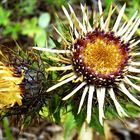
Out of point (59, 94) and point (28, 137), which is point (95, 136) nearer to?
point (28, 137)

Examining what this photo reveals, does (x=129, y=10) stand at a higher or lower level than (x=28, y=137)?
higher

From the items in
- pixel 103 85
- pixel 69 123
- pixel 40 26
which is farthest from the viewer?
pixel 40 26

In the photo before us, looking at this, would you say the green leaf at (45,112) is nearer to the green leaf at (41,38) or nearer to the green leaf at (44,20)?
the green leaf at (41,38)

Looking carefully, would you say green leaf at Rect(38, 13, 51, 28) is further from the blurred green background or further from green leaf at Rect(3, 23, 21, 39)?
green leaf at Rect(3, 23, 21, 39)

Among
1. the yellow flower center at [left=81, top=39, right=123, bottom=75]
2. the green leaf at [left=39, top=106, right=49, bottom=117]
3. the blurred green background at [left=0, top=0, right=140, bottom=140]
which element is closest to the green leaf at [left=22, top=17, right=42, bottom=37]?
the blurred green background at [left=0, top=0, right=140, bottom=140]

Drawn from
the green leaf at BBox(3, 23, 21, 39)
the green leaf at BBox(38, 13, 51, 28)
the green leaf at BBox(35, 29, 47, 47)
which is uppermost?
the green leaf at BBox(38, 13, 51, 28)

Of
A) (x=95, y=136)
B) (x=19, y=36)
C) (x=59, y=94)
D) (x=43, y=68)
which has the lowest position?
(x=95, y=136)

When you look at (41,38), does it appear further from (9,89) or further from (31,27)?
(9,89)

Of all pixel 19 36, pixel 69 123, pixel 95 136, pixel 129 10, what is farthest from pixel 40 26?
pixel 69 123

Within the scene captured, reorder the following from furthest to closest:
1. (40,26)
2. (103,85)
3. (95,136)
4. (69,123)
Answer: (40,26) < (95,136) < (69,123) < (103,85)
